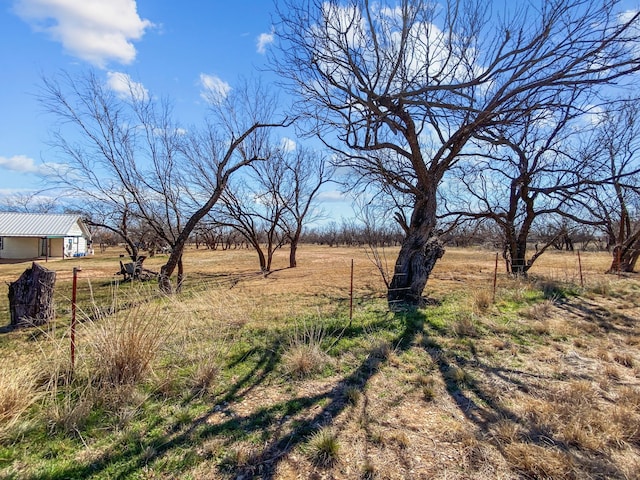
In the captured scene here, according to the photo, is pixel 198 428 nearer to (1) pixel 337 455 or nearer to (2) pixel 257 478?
(2) pixel 257 478

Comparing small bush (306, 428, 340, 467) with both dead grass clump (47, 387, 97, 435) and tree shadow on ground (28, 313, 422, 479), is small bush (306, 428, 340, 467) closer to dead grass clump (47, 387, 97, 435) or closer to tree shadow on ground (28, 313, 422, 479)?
tree shadow on ground (28, 313, 422, 479)

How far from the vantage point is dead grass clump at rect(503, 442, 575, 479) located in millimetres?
2189

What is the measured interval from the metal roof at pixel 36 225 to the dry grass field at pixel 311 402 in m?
35.1

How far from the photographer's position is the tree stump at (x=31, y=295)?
19.1ft

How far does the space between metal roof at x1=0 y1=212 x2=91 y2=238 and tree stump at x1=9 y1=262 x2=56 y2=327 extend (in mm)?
31162

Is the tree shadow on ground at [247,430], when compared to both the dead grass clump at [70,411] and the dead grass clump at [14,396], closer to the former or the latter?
the dead grass clump at [70,411]

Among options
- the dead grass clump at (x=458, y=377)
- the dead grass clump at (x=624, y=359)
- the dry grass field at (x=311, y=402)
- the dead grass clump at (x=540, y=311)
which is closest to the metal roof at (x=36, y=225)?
the dry grass field at (x=311, y=402)

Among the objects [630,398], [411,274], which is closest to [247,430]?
[630,398]

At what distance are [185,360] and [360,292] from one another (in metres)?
6.57

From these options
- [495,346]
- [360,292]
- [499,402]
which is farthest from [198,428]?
[360,292]

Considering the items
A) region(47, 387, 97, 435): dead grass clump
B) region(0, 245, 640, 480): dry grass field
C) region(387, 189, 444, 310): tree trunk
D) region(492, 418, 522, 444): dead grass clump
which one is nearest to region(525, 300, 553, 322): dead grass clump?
region(0, 245, 640, 480): dry grass field

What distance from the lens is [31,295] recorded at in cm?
587

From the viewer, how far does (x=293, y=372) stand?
3.85m

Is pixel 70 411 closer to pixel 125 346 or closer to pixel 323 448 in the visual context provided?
pixel 125 346
